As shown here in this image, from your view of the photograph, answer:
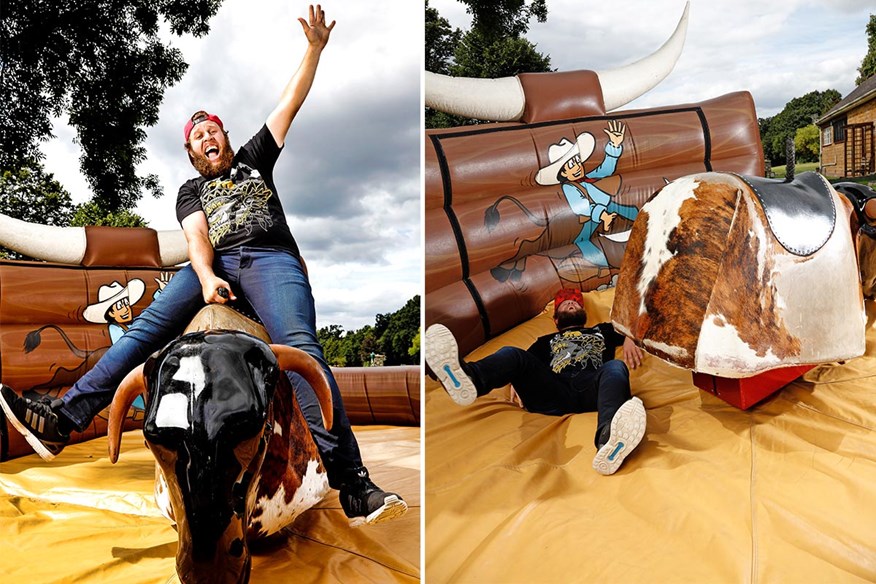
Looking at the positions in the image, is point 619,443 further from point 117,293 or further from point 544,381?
point 117,293

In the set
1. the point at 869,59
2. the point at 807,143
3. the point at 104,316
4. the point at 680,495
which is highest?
the point at 869,59

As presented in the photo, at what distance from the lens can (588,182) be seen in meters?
2.15

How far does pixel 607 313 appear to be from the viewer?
1.85 m

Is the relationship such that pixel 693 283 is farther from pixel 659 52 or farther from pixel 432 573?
pixel 659 52

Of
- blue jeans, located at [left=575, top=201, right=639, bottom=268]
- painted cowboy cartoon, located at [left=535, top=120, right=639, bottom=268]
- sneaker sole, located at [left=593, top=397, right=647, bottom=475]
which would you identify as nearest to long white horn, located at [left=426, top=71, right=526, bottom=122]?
painted cowboy cartoon, located at [left=535, top=120, right=639, bottom=268]

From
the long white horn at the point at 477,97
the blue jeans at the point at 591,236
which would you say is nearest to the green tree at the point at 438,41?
the long white horn at the point at 477,97

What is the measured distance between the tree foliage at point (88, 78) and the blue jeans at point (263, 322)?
374 millimetres

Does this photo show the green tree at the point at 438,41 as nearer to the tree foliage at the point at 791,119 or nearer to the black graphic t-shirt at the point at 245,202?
the black graphic t-shirt at the point at 245,202

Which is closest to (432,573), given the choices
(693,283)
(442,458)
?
(442,458)

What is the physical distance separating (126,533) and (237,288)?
1.43ft

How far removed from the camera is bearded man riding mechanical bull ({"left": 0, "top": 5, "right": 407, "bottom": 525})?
2.97 ft

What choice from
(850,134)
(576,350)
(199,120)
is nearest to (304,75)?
(199,120)

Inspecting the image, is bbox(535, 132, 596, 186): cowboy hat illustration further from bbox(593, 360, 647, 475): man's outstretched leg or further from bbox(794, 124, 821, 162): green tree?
bbox(593, 360, 647, 475): man's outstretched leg

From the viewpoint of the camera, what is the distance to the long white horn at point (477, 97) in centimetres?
178
